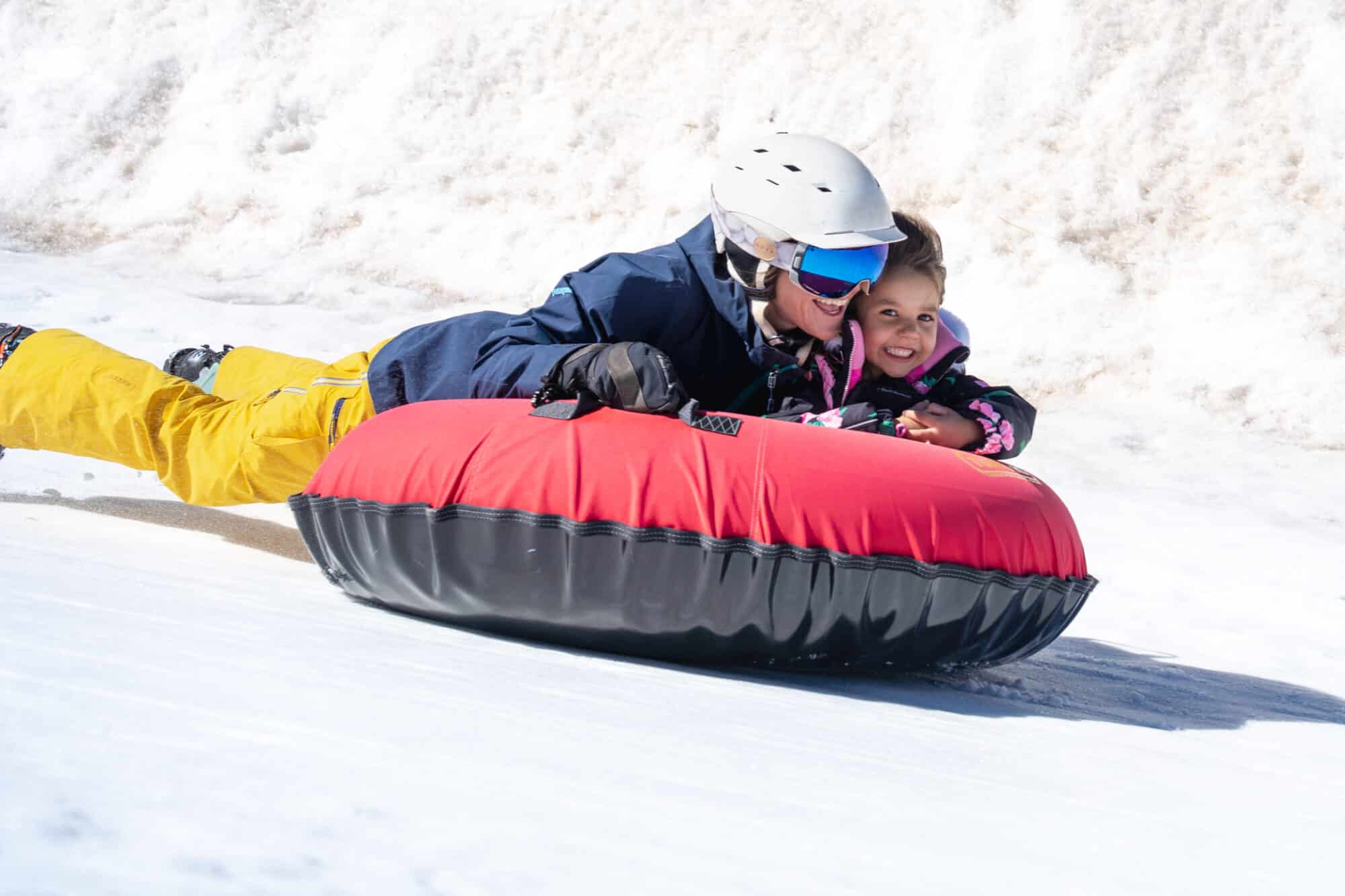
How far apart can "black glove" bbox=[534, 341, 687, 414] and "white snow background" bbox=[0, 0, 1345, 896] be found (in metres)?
0.46

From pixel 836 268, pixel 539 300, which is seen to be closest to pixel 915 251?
pixel 836 268

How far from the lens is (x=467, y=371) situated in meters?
2.80

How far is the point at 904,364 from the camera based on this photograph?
288cm

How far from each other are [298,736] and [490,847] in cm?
29

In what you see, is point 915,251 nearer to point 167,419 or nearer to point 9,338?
point 167,419

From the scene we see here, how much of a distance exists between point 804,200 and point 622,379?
2.28 feet

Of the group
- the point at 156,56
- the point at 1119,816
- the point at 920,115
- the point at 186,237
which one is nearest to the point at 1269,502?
the point at 920,115

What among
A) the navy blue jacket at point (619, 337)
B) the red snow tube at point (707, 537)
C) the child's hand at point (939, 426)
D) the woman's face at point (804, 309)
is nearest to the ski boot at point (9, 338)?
the navy blue jacket at point (619, 337)

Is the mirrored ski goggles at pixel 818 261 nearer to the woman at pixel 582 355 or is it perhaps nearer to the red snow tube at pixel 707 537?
the woman at pixel 582 355

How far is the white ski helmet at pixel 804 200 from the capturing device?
2.63 m

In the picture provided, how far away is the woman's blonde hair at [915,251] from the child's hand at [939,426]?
0.26m

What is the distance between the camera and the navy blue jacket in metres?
2.54

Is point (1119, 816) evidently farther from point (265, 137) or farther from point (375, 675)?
point (265, 137)

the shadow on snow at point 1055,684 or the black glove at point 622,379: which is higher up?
the black glove at point 622,379
